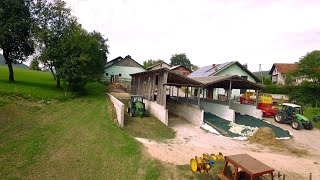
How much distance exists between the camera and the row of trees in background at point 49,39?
79.8 feet

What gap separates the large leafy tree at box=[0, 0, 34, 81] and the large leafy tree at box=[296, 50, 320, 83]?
35148mm

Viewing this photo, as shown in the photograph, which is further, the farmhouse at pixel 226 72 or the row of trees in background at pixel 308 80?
the farmhouse at pixel 226 72

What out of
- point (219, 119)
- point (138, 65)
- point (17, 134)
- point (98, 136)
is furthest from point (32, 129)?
point (138, 65)

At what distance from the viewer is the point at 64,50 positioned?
992 inches

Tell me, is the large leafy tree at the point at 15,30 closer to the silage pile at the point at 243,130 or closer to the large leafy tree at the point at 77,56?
the large leafy tree at the point at 77,56

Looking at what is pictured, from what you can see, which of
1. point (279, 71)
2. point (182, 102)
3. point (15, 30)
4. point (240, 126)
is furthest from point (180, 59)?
point (240, 126)

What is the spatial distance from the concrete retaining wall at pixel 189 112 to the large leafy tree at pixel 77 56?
34.2ft

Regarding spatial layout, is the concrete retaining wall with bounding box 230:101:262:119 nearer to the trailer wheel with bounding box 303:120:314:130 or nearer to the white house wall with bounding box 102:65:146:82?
the trailer wheel with bounding box 303:120:314:130

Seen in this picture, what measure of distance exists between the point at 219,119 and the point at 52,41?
19.6m

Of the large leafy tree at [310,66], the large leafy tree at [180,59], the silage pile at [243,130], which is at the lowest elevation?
the silage pile at [243,130]

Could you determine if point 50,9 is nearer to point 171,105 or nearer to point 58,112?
point 58,112

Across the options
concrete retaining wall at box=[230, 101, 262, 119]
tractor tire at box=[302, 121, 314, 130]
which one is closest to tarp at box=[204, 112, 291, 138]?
concrete retaining wall at box=[230, 101, 262, 119]

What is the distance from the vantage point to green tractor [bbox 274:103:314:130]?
→ 1984cm

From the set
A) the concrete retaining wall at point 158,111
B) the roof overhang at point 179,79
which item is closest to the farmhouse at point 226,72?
the roof overhang at point 179,79
